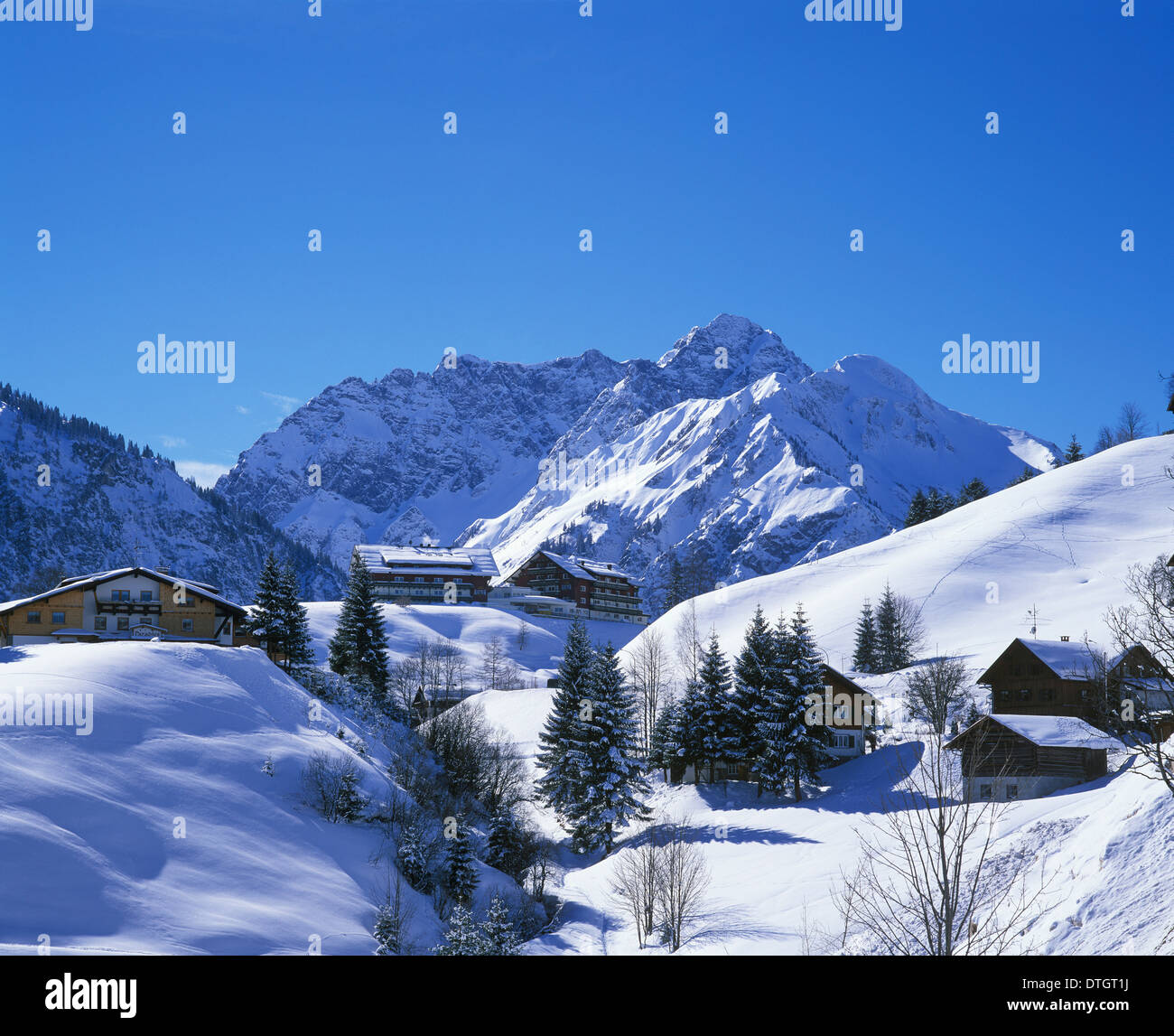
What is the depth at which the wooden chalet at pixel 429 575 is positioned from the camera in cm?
14888

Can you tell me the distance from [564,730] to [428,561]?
100331 mm

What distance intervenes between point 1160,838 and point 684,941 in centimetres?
2264

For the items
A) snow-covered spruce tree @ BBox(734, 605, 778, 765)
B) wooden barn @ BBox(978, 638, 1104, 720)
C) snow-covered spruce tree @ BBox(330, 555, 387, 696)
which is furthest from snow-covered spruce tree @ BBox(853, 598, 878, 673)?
snow-covered spruce tree @ BBox(330, 555, 387, 696)

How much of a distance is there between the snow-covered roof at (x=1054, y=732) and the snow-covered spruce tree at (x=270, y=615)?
43455mm

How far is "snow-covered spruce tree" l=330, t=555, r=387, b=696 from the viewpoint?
68875 mm

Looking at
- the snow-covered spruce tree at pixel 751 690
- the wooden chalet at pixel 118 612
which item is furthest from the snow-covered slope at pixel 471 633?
the snow-covered spruce tree at pixel 751 690

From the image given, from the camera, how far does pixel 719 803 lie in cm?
5844

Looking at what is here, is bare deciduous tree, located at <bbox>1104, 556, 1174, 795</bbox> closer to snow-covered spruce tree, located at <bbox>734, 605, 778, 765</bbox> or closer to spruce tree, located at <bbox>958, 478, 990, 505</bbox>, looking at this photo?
snow-covered spruce tree, located at <bbox>734, 605, 778, 765</bbox>

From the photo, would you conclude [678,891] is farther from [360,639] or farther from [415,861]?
[360,639]

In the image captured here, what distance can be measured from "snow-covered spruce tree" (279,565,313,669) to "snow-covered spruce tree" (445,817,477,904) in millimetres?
28513

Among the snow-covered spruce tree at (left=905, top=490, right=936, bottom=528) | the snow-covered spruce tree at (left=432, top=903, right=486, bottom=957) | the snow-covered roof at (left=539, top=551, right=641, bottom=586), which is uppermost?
the snow-covered spruce tree at (left=905, top=490, right=936, bottom=528)

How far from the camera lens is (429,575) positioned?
504ft
